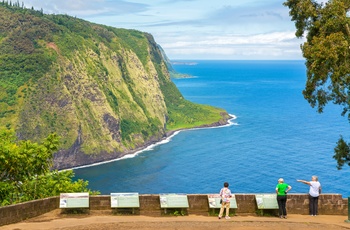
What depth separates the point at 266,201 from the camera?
2942cm

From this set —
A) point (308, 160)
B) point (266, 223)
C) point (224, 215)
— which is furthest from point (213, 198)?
point (308, 160)

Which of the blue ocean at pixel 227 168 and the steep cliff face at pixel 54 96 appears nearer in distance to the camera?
the blue ocean at pixel 227 168

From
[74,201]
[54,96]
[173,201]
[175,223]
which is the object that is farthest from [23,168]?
→ [54,96]

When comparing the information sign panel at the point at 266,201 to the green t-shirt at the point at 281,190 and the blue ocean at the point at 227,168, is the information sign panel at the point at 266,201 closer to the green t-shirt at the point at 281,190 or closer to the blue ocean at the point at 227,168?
the green t-shirt at the point at 281,190

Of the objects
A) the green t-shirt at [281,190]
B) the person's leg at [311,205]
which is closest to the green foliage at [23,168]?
the green t-shirt at [281,190]

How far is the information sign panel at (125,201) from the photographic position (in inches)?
1138

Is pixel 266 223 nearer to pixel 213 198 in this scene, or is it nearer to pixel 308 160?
pixel 213 198

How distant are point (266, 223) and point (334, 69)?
10.5 meters

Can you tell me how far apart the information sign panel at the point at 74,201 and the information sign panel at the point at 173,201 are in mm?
4089

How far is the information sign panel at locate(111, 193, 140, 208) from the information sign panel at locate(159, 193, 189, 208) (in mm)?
1356

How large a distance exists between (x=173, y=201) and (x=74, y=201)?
5356 mm

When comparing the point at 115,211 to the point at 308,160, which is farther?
the point at 308,160

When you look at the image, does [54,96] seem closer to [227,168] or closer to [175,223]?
[227,168]

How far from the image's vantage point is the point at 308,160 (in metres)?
155
